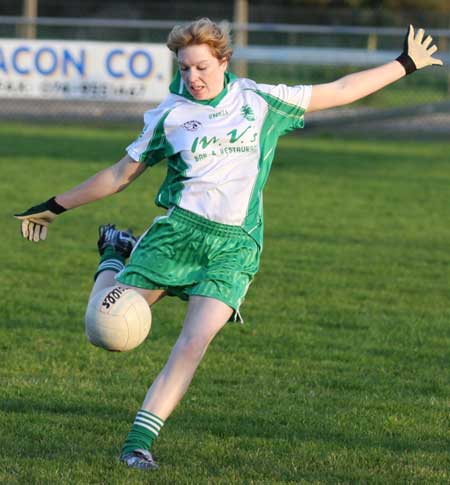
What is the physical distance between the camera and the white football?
15.9 feet

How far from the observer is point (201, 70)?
486 cm

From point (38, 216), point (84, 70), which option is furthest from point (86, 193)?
point (84, 70)

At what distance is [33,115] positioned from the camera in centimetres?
2233

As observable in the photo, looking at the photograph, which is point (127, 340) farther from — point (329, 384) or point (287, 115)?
point (329, 384)

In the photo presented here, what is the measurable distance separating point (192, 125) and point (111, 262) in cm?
82

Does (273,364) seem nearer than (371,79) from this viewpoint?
No

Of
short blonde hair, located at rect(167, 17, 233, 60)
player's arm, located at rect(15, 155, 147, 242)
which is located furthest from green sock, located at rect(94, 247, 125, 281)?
short blonde hair, located at rect(167, 17, 233, 60)

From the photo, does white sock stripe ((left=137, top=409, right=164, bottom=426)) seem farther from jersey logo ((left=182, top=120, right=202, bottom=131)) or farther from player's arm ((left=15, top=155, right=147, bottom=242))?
jersey logo ((left=182, top=120, right=202, bottom=131))

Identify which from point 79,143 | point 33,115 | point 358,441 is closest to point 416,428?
point 358,441

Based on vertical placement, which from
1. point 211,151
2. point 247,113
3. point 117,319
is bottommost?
point 117,319

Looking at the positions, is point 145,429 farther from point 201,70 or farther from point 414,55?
point 414,55

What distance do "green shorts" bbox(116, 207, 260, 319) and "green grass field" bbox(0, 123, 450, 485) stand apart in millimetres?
731

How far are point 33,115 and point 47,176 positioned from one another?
24.4 feet

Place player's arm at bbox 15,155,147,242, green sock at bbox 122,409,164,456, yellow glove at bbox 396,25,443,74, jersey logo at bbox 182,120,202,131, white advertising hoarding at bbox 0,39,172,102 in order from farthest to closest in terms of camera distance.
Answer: white advertising hoarding at bbox 0,39,172,102
yellow glove at bbox 396,25,443,74
player's arm at bbox 15,155,147,242
jersey logo at bbox 182,120,202,131
green sock at bbox 122,409,164,456
